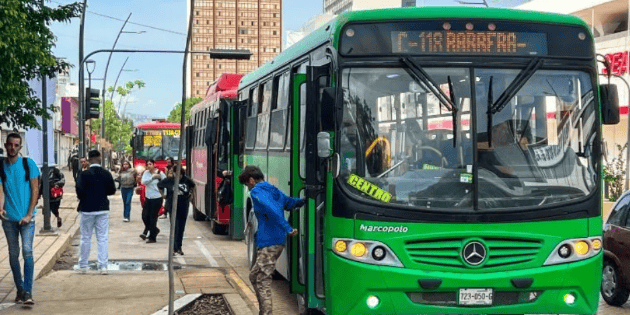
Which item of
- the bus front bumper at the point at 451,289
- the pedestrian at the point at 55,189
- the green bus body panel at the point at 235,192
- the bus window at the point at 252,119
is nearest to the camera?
the bus front bumper at the point at 451,289

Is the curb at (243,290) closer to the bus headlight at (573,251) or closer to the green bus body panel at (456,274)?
the green bus body panel at (456,274)

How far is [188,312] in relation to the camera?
10742 millimetres

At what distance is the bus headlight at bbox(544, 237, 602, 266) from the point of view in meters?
8.40

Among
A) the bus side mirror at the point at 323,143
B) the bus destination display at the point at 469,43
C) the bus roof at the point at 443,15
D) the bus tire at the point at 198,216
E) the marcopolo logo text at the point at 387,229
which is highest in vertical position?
the bus roof at the point at 443,15

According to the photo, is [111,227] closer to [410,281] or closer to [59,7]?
[59,7]

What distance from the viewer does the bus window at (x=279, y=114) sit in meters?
11.3

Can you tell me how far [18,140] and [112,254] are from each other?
746 cm

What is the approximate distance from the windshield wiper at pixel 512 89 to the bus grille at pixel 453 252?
83 centimetres

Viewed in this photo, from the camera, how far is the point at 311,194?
8.84 m

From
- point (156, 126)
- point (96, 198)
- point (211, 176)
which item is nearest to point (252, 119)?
point (96, 198)

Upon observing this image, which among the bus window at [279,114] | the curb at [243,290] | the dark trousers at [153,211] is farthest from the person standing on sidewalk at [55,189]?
the bus window at [279,114]

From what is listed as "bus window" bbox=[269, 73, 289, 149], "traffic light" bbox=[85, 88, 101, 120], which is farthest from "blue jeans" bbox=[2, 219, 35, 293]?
"traffic light" bbox=[85, 88, 101, 120]

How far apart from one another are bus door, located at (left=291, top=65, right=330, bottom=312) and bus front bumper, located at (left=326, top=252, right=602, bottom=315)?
448mm

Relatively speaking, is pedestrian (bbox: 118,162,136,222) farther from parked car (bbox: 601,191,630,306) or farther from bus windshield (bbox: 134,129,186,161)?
bus windshield (bbox: 134,129,186,161)
